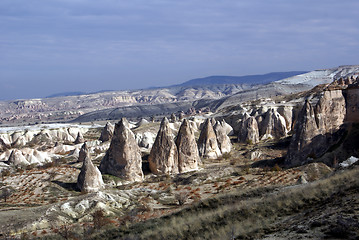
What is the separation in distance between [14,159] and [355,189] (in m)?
43.2

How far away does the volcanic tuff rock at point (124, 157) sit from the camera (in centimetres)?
3134

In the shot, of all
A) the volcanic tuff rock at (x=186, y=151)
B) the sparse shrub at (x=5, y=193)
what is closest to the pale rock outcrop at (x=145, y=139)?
the volcanic tuff rock at (x=186, y=151)

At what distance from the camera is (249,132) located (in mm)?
Answer: 53938

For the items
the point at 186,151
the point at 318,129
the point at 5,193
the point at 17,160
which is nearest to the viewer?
the point at 5,193

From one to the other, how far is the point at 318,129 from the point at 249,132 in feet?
73.7

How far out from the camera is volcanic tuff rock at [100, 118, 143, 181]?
3134 cm

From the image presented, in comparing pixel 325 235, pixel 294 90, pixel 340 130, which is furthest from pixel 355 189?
pixel 294 90

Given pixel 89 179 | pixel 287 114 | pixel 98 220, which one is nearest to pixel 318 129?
pixel 89 179

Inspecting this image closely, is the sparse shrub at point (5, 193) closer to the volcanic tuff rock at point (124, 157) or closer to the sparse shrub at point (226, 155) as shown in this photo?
the volcanic tuff rock at point (124, 157)

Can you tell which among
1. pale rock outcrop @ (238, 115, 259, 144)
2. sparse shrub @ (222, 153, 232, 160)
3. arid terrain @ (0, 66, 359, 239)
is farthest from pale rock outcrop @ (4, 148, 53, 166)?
pale rock outcrop @ (238, 115, 259, 144)

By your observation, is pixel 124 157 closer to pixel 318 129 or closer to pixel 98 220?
pixel 98 220

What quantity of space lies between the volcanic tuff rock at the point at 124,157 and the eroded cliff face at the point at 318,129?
502 inches

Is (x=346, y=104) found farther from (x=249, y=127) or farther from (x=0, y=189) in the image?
(x=0, y=189)

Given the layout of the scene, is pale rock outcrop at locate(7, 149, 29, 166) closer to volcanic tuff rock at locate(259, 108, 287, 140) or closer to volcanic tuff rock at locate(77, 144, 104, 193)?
volcanic tuff rock at locate(77, 144, 104, 193)
